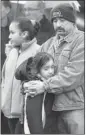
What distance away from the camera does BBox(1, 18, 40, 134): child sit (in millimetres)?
2715

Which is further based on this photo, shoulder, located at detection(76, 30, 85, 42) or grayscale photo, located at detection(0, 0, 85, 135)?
shoulder, located at detection(76, 30, 85, 42)

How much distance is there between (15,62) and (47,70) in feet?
1.80

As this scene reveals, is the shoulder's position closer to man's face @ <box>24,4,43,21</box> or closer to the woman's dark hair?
man's face @ <box>24,4,43,21</box>

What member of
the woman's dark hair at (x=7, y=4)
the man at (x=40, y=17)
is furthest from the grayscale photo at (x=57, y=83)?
the woman's dark hair at (x=7, y=4)

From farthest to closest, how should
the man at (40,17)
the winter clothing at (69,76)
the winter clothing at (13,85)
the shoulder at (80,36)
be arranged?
the man at (40,17)
the winter clothing at (13,85)
the shoulder at (80,36)
the winter clothing at (69,76)

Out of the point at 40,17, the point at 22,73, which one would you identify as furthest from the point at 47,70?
the point at 40,17

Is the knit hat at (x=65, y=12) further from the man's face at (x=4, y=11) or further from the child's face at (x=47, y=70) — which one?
the man's face at (x=4, y=11)

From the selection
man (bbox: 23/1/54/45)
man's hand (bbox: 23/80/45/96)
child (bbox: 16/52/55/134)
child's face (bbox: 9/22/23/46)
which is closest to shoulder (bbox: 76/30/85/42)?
child (bbox: 16/52/55/134)

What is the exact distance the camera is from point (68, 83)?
86.9 inches

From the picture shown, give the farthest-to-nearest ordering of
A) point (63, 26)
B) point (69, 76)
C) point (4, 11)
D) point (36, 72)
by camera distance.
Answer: point (4, 11)
point (63, 26)
point (36, 72)
point (69, 76)

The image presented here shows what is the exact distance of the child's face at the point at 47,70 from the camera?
90.2 inches

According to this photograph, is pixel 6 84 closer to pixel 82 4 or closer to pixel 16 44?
pixel 16 44

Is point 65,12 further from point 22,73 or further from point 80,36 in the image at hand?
point 22,73

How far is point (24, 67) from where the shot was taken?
2293 mm
